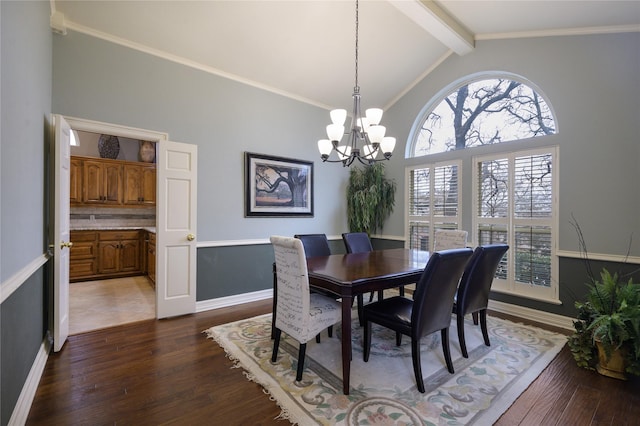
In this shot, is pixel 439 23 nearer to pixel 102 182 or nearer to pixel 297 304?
pixel 297 304

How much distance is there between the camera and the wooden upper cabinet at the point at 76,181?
5.08 m

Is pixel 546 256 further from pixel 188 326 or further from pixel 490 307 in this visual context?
pixel 188 326

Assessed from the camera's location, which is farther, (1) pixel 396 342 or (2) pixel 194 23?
(2) pixel 194 23

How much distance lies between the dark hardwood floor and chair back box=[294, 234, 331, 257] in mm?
1327

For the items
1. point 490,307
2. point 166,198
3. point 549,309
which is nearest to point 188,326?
point 166,198

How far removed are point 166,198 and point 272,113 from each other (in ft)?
6.22

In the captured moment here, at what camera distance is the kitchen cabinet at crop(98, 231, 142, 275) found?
5172mm

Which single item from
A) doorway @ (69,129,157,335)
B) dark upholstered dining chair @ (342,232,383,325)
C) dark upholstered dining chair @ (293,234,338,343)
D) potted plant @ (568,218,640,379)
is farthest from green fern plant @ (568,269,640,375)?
doorway @ (69,129,157,335)

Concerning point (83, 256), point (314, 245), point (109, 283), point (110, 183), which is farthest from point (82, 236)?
point (314, 245)

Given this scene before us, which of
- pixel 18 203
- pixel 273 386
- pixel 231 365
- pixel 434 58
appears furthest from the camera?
pixel 434 58

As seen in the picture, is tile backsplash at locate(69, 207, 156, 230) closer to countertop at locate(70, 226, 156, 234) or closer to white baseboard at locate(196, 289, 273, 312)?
countertop at locate(70, 226, 156, 234)

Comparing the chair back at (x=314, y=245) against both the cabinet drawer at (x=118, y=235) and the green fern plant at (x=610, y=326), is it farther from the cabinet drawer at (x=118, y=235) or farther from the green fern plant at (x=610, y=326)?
the cabinet drawer at (x=118, y=235)

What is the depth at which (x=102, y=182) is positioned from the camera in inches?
211

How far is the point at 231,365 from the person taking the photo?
2.30 meters
